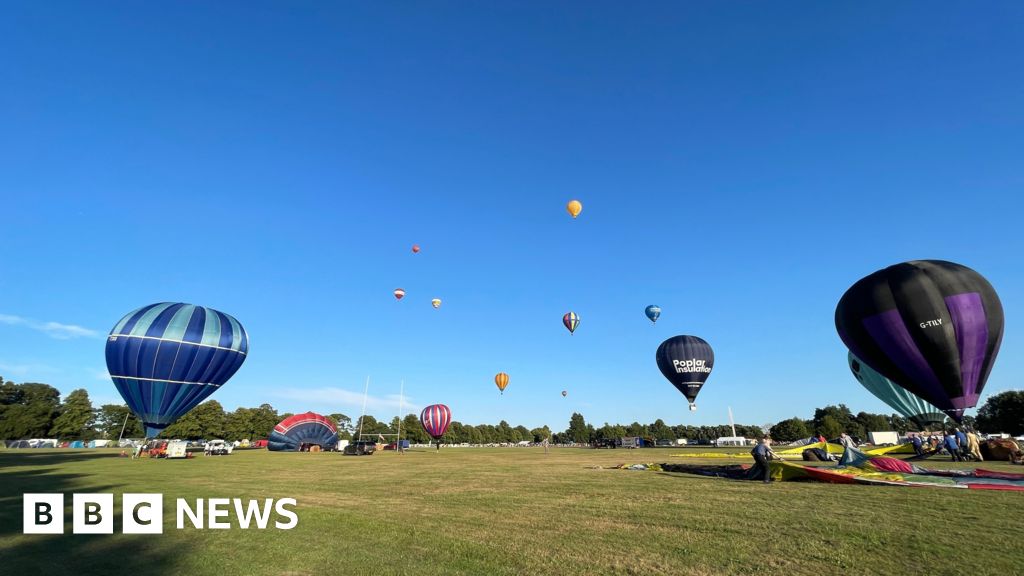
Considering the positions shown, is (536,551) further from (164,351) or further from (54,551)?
(164,351)

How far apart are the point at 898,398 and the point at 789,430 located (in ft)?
332

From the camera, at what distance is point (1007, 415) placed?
72625 millimetres

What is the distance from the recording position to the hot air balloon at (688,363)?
3881cm

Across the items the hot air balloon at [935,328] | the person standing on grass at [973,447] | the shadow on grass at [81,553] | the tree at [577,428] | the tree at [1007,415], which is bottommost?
the tree at [577,428]

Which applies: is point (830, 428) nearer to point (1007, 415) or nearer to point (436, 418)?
point (1007, 415)

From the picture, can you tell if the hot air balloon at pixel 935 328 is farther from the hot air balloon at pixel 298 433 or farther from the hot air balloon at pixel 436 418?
the hot air balloon at pixel 298 433

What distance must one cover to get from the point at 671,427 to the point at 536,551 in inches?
7581

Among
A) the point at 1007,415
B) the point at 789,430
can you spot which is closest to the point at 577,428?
the point at 789,430

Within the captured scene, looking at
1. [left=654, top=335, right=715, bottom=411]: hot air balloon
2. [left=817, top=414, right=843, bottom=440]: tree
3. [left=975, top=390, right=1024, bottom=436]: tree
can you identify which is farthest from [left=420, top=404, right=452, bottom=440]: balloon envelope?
[left=817, top=414, right=843, bottom=440]: tree

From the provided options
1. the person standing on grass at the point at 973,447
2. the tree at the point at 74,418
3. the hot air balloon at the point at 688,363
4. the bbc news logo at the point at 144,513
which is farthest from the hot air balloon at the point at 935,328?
the tree at the point at 74,418

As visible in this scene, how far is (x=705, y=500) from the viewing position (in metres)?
10.2

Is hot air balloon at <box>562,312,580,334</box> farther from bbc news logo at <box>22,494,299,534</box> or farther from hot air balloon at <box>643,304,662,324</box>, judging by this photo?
bbc news logo at <box>22,494,299,534</box>

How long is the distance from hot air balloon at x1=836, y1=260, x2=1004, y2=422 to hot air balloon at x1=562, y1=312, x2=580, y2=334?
2615cm

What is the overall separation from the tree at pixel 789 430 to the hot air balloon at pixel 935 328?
368 feet
